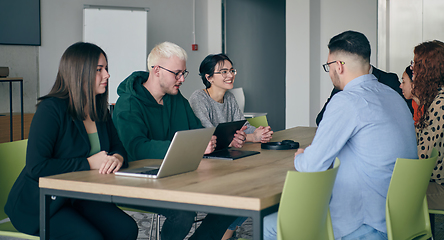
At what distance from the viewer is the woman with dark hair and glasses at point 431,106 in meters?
2.44

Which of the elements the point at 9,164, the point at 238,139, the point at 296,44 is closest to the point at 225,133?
the point at 238,139

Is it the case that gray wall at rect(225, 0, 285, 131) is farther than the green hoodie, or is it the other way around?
gray wall at rect(225, 0, 285, 131)

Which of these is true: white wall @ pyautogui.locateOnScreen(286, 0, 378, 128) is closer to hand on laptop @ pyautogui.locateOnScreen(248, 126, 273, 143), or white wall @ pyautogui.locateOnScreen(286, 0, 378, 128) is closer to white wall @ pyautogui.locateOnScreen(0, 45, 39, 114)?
hand on laptop @ pyautogui.locateOnScreen(248, 126, 273, 143)

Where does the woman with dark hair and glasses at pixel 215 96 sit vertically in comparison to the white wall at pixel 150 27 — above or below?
below

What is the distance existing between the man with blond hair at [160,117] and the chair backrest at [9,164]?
0.52 metres

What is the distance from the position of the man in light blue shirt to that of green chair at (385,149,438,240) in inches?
2.1

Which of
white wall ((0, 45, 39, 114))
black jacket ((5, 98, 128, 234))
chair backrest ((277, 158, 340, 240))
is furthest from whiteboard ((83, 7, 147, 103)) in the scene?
chair backrest ((277, 158, 340, 240))

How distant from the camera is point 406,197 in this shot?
5.86ft

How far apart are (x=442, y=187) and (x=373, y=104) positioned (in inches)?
40.7

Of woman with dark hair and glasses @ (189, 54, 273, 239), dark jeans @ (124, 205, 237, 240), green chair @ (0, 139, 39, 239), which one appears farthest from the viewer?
woman with dark hair and glasses @ (189, 54, 273, 239)

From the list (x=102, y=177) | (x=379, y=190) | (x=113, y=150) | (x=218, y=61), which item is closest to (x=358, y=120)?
(x=379, y=190)

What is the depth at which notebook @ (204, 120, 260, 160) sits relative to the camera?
234cm

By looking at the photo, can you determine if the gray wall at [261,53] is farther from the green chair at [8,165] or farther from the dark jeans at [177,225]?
the green chair at [8,165]

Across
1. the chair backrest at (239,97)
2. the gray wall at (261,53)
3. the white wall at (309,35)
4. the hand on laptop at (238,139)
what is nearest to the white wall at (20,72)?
the chair backrest at (239,97)
